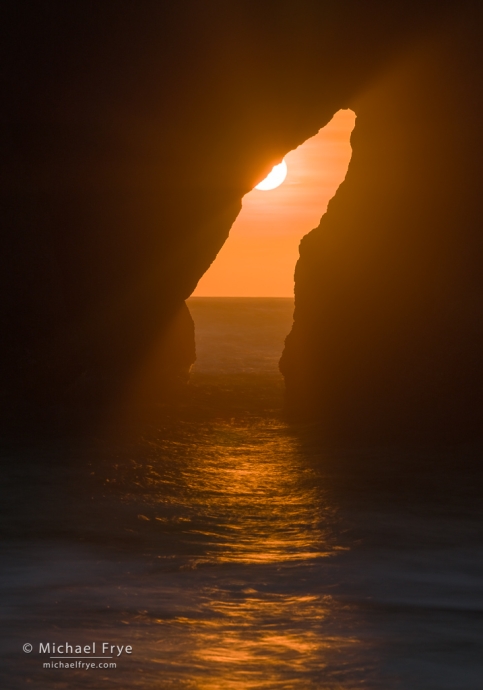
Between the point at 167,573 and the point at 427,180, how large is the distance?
1003 centimetres

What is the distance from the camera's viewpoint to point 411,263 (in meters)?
15.0

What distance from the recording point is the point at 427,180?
14.6m

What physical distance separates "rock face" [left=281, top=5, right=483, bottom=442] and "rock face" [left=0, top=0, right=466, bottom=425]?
0.32 m

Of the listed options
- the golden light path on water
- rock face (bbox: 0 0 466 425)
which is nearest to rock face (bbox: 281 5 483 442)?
rock face (bbox: 0 0 466 425)

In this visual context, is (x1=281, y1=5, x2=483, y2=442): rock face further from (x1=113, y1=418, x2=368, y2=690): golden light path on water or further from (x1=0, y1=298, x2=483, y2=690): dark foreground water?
(x1=113, y1=418, x2=368, y2=690): golden light path on water

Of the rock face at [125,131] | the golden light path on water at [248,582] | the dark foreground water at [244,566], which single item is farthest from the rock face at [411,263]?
the golden light path on water at [248,582]

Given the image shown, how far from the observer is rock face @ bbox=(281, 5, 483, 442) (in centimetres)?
1353

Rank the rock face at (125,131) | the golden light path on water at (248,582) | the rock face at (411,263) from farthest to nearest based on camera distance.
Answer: the rock face at (411,263), the rock face at (125,131), the golden light path on water at (248,582)

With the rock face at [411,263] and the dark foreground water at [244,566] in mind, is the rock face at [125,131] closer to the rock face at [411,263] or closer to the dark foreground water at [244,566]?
the rock face at [411,263]

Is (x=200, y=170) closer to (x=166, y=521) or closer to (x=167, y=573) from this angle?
(x=166, y=521)

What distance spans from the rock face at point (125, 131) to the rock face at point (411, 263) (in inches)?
12.5

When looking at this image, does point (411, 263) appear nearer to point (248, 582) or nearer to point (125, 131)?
point (125, 131)

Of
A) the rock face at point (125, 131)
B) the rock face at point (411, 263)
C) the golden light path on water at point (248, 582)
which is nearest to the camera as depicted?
the golden light path on water at point (248, 582)

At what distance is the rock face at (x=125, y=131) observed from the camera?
41.5 feet
